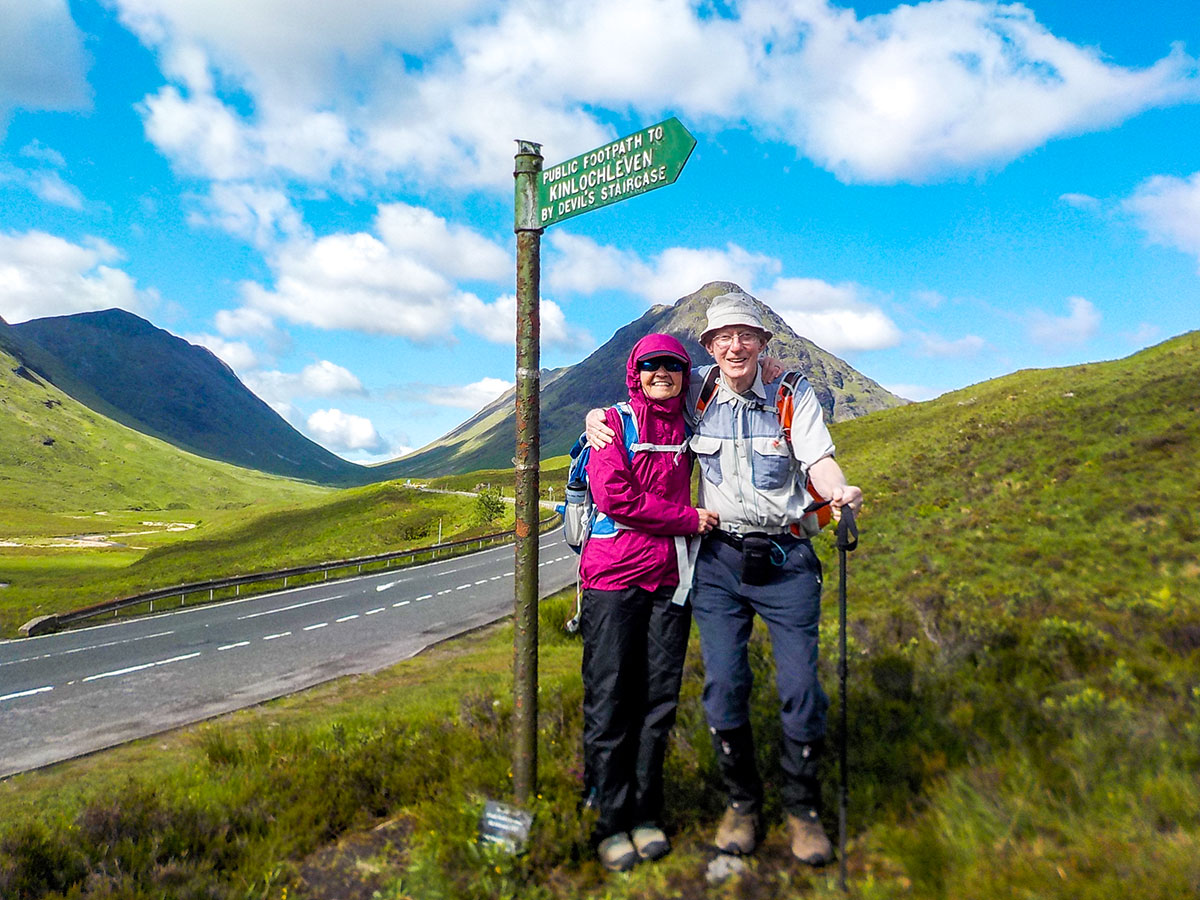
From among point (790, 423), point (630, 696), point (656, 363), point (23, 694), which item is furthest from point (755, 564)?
point (23, 694)

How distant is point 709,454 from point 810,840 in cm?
181

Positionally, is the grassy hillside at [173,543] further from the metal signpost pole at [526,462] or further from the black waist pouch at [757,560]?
the black waist pouch at [757,560]

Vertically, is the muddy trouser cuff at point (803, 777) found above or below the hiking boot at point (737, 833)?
above

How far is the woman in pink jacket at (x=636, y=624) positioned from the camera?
3.31 metres

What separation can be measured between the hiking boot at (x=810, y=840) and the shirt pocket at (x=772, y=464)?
1500 mm

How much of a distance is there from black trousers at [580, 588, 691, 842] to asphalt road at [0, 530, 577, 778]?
35.3 ft

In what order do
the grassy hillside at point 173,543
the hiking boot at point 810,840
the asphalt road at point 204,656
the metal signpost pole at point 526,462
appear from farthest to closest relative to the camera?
the grassy hillside at point 173,543, the asphalt road at point 204,656, the metal signpost pole at point 526,462, the hiking boot at point 810,840

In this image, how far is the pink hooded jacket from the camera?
3.30 m

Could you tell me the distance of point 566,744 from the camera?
13.7 feet

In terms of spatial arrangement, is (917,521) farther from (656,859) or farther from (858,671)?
(656,859)

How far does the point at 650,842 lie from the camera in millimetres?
3246

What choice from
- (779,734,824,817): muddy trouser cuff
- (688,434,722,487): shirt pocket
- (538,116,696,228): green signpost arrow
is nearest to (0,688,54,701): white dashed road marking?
(538,116,696,228): green signpost arrow

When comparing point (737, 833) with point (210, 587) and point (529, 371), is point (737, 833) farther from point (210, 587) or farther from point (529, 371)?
point (210, 587)

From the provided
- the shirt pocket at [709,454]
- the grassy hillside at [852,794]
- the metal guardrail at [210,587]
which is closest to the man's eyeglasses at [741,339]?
the shirt pocket at [709,454]
